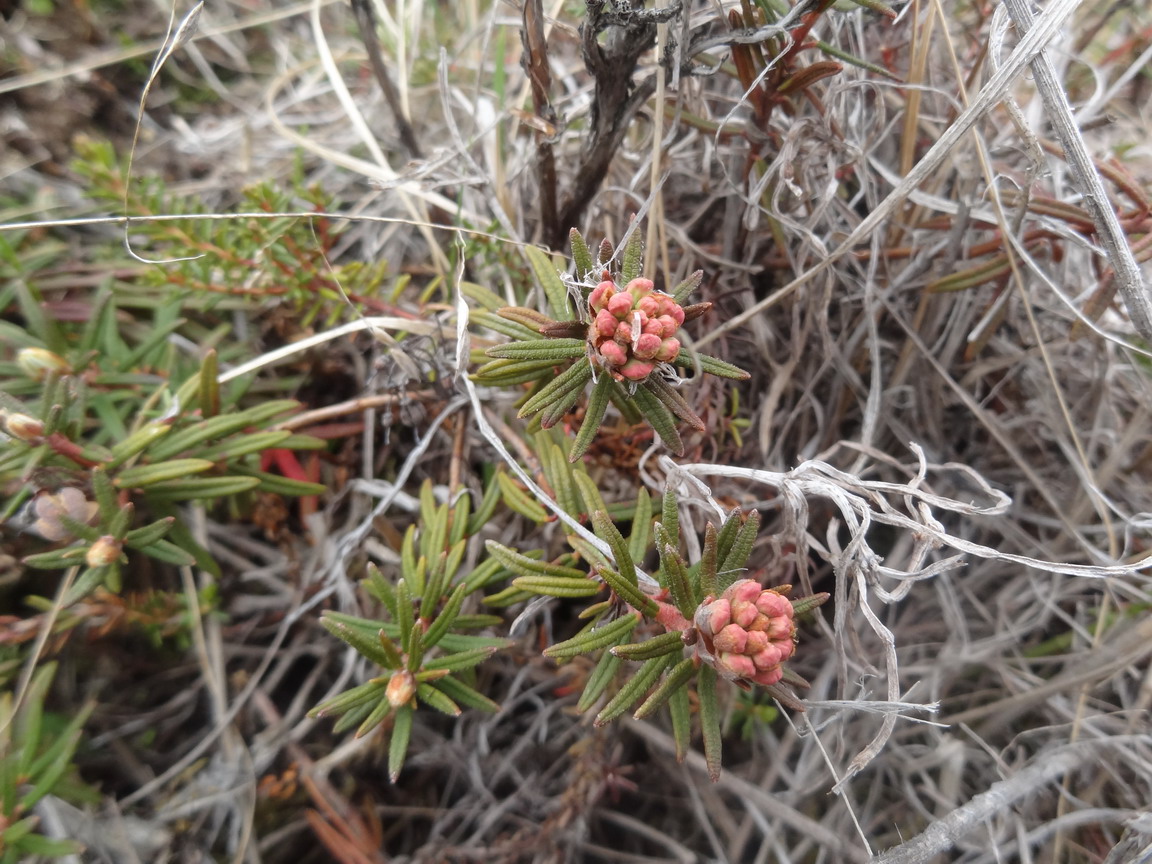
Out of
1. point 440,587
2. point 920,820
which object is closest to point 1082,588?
point 920,820

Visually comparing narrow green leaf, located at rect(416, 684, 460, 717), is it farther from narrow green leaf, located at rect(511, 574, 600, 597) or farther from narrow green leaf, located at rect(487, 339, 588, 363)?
narrow green leaf, located at rect(487, 339, 588, 363)

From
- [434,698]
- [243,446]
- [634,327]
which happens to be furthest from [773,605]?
[243,446]

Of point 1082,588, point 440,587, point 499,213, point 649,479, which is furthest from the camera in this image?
point 1082,588

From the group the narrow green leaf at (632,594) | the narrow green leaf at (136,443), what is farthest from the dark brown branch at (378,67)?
the narrow green leaf at (632,594)

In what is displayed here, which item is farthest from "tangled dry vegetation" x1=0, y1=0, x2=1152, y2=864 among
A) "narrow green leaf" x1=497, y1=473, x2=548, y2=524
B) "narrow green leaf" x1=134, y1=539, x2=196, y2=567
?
"narrow green leaf" x1=134, y1=539, x2=196, y2=567

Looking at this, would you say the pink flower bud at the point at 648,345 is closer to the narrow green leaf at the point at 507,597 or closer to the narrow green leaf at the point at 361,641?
the narrow green leaf at the point at 507,597

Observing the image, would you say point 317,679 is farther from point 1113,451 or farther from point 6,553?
point 1113,451

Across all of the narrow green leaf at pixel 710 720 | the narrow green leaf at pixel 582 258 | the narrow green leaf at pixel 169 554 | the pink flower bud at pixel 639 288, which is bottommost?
the narrow green leaf at pixel 710 720
